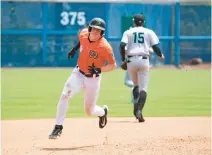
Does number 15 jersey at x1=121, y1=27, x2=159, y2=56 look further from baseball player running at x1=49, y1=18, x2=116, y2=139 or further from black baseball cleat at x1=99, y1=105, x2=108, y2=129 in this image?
baseball player running at x1=49, y1=18, x2=116, y2=139

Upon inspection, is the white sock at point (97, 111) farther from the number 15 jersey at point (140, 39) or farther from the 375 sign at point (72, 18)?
the 375 sign at point (72, 18)

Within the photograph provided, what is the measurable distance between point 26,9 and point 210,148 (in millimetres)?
25185


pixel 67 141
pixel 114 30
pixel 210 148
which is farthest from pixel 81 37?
pixel 114 30

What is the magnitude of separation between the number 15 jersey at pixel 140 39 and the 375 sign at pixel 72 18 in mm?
20342

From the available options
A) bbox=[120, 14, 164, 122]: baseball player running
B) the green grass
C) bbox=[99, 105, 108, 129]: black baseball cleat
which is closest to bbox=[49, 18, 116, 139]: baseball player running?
bbox=[99, 105, 108, 129]: black baseball cleat

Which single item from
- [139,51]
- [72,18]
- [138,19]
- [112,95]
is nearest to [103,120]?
[139,51]

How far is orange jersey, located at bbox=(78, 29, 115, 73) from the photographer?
31.7ft

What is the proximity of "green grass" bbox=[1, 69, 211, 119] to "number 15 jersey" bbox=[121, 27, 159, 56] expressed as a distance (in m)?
2.04

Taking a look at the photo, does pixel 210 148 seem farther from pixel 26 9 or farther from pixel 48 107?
pixel 26 9

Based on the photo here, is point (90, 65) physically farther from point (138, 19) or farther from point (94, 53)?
point (138, 19)

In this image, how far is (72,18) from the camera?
108ft

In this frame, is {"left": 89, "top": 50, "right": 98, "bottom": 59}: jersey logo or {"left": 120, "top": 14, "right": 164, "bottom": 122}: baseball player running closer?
{"left": 89, "top": 50, "right": 98, "bottom": 59}: jersey logo

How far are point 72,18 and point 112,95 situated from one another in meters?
14.4

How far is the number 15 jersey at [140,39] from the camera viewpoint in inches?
499
